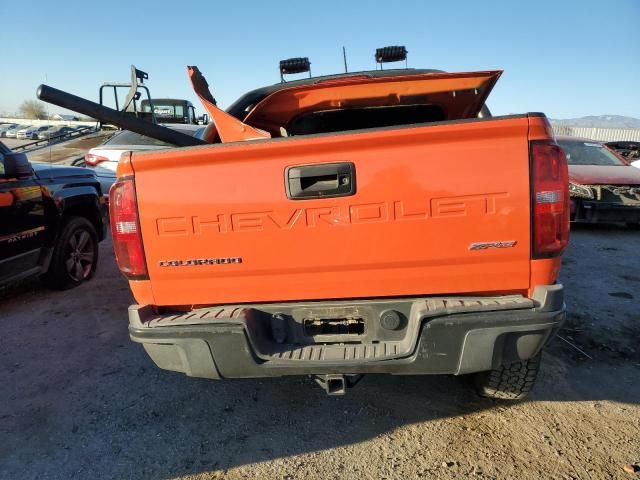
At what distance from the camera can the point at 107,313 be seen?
176 inches

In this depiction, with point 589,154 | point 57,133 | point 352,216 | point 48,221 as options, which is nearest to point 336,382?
point 352,216

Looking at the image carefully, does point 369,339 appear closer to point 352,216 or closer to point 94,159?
point 352,216

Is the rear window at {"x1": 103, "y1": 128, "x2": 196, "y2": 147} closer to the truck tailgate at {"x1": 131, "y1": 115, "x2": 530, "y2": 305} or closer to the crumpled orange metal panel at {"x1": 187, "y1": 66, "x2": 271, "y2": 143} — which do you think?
the crumpled orange metal panel at {"x1": 187, "y1": 66, "x2": 271, "y2": 143}

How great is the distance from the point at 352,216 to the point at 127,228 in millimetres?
1114

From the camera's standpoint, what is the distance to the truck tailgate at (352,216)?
2.08 m

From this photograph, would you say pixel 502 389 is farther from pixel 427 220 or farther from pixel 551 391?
pixel 427 220

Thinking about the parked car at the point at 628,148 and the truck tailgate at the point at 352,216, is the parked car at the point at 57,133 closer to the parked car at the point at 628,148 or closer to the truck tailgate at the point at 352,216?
the truck tailgate at the point at 352,216

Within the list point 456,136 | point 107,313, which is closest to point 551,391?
point 456,136

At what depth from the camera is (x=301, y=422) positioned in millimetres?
2713

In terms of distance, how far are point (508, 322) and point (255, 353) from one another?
3.84ft

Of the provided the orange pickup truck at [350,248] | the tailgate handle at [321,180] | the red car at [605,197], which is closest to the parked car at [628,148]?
the red car at [605,197]

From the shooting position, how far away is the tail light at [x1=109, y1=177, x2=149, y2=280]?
2.26 meters

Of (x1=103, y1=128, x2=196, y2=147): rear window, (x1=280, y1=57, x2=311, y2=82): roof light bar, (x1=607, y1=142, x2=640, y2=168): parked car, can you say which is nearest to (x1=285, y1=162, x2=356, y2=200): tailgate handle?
(x1=280, y1=57, x2=311, y2=82): roof light bar

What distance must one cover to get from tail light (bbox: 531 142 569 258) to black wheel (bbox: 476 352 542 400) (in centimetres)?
78
